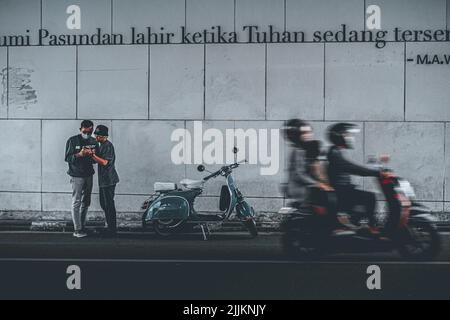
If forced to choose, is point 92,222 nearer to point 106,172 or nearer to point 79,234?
point 79,234

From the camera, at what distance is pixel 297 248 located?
1068 centimetres

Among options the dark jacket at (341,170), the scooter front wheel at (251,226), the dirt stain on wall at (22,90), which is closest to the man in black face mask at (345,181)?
the dark jacket at (341,170)

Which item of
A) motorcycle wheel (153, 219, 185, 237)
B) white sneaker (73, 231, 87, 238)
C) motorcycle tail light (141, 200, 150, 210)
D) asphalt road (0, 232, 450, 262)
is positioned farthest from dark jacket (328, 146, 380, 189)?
white sneaker (73, 231, 87, 238)

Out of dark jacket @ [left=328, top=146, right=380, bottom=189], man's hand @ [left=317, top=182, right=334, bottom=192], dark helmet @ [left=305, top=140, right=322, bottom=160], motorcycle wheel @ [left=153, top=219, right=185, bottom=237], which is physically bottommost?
motorcycle wheel @ [left=153, top=219, right=185, bottom=237]

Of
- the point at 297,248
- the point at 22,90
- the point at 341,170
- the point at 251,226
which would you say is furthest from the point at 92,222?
the point at 341,170

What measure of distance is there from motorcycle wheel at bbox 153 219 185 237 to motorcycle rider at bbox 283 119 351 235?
137 inches

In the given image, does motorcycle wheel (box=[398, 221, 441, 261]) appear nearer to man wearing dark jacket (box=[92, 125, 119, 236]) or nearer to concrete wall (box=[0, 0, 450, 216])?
man wearing dark jacket (box=[92, 125, 119, 236])

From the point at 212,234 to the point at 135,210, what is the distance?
260 cm

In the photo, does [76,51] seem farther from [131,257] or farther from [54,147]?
[131,257]

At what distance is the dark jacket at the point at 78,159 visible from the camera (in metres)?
13.8

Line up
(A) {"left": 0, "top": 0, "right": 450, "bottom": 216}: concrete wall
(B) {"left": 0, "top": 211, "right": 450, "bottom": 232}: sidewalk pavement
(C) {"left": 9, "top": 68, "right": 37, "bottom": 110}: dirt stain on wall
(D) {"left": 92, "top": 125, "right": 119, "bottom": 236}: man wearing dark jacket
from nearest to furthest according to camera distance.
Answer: (D) {"left": 92, "top": 125, "right": 119, "bottom": 236}: man wearing dark jacket, (B) {"left": 0, "top": 211, "right": 450, "bottom": 232}: sidewalk pavement, (A) {"left": 0, "top": 0, "right": 450, "bottom": 216}: concrete wall, (C) {"left": 9, "top": 68, "right": 37, "bottom": 110}: dirt stain on wall

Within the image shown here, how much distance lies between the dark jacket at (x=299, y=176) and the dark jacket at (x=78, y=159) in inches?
178

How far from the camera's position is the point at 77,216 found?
13.9 metres

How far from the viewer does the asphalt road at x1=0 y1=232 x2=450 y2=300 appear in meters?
8.10
